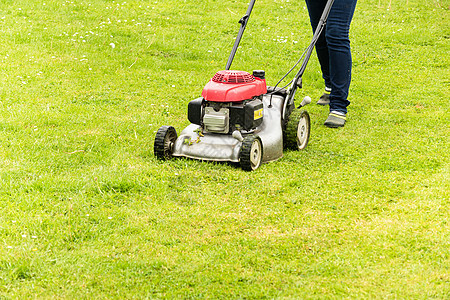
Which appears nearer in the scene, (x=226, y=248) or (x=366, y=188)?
(x=226, y=248)

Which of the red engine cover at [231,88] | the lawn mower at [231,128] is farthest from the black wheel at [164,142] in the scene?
the red engine cover at [231,88]

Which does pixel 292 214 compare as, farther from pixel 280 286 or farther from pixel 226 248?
pixel 280 286

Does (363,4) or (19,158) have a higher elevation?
(363,4)

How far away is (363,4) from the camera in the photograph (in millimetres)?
8477

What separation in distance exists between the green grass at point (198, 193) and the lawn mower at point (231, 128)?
0.28 ft

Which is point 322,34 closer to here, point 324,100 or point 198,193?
point 324,100

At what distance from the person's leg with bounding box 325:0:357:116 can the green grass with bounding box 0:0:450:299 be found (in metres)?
0.25

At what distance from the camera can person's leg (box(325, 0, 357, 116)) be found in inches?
161

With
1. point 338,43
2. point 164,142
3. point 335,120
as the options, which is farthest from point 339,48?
point 164,142

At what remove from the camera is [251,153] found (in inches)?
129

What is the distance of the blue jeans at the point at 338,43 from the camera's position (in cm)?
410

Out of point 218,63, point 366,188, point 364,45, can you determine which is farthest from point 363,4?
point 366,188

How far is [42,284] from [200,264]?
629 millimetres

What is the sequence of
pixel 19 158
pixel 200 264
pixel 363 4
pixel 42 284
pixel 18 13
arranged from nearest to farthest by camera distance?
pixel 42 284 → pixel 200 264 → pixel 19 158 → pixel 18 13 → pixel 363 4
